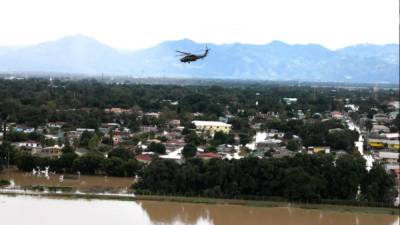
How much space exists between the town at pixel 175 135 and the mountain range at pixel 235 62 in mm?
15037

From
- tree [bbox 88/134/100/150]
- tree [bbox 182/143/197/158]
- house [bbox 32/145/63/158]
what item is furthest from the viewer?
tree [bbox 88/134/100/150]

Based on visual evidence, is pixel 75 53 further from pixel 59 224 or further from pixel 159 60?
pixel 59 224

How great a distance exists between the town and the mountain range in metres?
15.0

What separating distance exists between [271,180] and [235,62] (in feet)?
355

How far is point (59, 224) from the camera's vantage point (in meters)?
9.87

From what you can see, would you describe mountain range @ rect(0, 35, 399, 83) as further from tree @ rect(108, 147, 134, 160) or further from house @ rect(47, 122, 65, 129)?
tree @ rect(108, 147, 134, 160)

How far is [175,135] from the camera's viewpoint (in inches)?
839

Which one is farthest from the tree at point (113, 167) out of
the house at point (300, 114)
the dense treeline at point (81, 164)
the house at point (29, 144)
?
the house at point (300, 114)

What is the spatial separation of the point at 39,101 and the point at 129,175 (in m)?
15.0

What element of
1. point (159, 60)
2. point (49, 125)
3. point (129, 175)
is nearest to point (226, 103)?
point (49, 125)

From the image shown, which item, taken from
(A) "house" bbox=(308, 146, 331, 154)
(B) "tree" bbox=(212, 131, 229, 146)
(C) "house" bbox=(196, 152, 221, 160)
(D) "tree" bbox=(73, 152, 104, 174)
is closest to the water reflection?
(D) "tree" bbox=(73, 152, 104, 174)

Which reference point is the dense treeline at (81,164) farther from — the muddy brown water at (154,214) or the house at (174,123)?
the house at (174,123)

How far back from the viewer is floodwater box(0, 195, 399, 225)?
10.3m

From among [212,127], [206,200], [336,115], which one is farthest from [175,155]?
[336,115]
